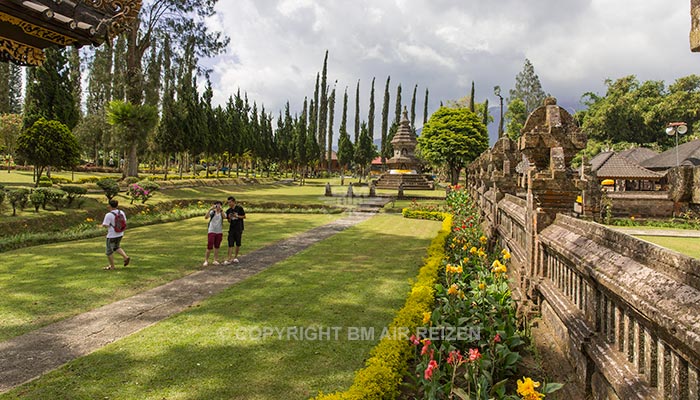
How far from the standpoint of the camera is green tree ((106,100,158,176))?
25.9m

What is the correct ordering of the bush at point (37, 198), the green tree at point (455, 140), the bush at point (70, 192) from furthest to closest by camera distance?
the green tree at point (455, 140) < the bush at point (70, 192) < the bush at point (37, 198)

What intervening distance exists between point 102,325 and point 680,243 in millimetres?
17367

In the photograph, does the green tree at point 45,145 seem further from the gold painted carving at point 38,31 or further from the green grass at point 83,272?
the gold painted carving at point 38,31

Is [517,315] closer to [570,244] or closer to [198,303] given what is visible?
[570,244]

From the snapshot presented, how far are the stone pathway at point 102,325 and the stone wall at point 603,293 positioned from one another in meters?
5.35

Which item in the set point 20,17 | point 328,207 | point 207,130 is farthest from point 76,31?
point 207,130

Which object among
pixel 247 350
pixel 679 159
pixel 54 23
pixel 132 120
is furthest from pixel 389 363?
pixel 679 159

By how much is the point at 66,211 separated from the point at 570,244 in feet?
61.9

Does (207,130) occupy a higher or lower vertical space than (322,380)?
higher

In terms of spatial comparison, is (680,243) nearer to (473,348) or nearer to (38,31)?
(473,348)

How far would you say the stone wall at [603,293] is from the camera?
1813 millimetres

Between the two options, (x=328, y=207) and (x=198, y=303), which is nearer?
(x=198, y=303)

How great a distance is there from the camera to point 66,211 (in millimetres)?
16250

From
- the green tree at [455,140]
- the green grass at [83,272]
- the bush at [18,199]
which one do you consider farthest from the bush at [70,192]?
the green tree at [455,140]
